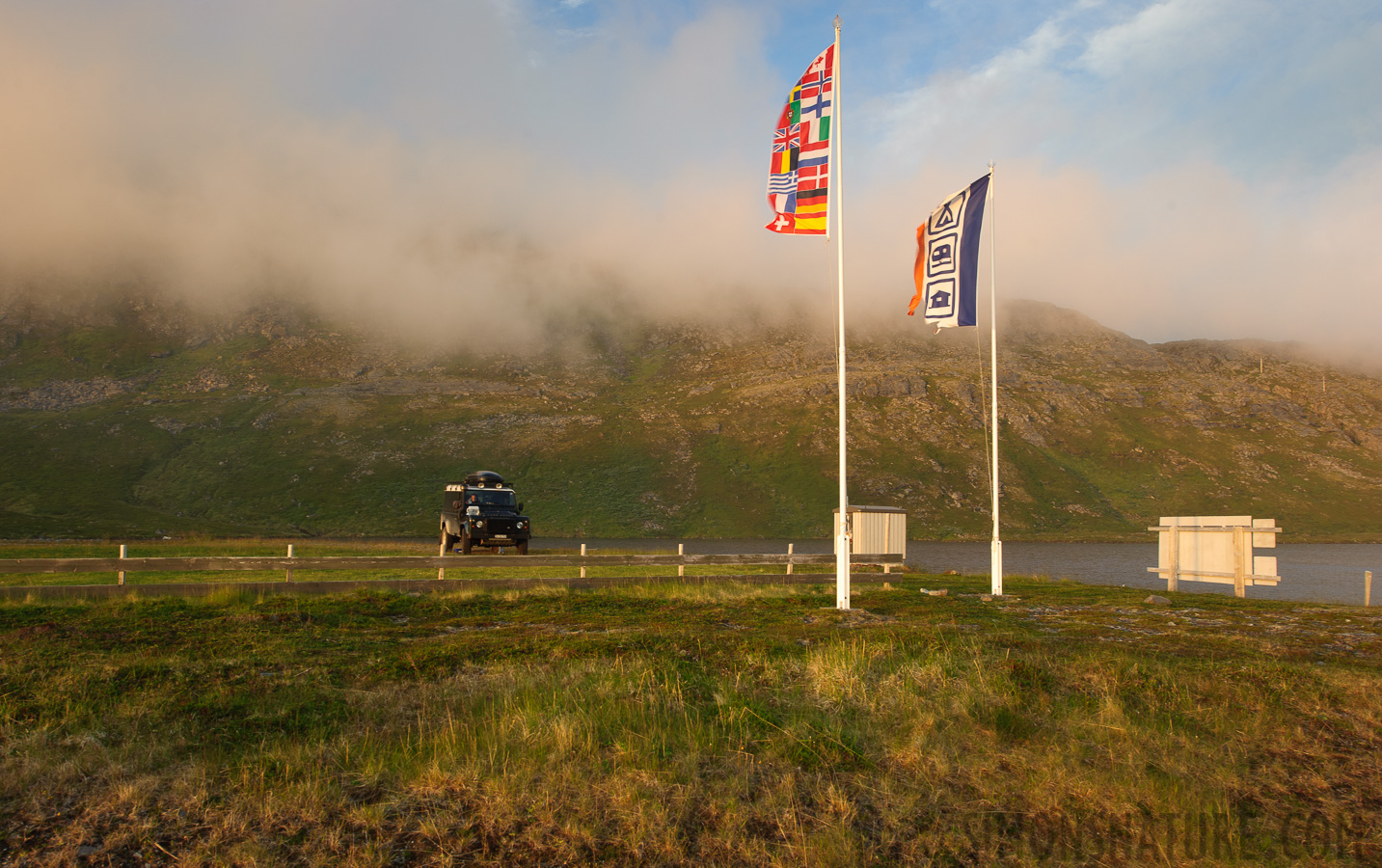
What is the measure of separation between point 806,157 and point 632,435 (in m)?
118

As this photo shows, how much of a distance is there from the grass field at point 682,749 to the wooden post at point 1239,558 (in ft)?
34.8

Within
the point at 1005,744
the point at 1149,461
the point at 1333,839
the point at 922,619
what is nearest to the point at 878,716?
the point at 1005,744

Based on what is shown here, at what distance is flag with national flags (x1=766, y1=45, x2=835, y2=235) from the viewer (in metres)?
17.2

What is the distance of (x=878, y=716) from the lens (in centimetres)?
732

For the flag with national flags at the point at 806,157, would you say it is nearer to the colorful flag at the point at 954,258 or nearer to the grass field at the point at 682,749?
the colorful flag at the point at 954,258

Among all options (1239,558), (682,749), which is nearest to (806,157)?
(682,749)

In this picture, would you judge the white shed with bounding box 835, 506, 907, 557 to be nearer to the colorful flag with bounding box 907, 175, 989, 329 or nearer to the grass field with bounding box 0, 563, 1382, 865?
the colorful flag with bounding box 907, 175, 989, 329

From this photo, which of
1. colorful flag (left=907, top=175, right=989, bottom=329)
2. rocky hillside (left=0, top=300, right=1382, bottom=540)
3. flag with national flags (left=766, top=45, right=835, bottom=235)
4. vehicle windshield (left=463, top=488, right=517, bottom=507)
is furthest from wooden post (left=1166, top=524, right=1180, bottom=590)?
rocky hillside (left=0, top=300, right=1382, bottom=540)

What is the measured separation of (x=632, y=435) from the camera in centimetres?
13475

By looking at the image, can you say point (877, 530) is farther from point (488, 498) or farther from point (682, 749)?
point (682, 749)

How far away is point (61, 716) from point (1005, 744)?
336 inches

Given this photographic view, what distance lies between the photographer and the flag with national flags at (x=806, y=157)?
17188 millimetres

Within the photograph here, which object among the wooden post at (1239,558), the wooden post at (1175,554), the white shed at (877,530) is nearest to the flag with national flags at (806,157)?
the white shed at (877,530)

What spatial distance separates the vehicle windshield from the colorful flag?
70.0 ft
